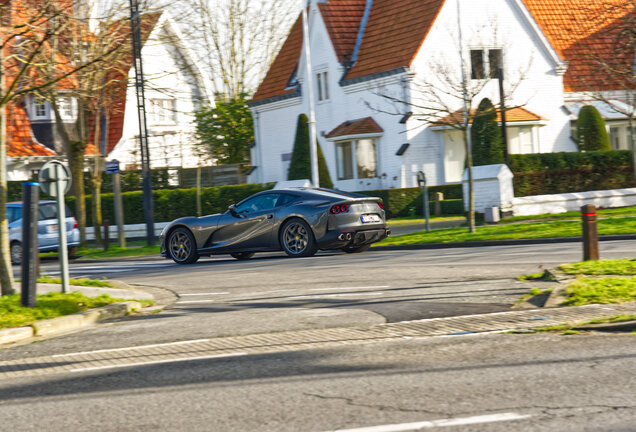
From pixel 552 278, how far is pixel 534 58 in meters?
26.2

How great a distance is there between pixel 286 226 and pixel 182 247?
2.53 meters

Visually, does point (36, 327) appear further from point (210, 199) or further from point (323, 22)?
point (323, 22)

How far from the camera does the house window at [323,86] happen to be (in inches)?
1475

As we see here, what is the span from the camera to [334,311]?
9.64 meters

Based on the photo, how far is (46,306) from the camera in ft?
34.7

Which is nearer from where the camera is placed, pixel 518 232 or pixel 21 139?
pixel 518 232

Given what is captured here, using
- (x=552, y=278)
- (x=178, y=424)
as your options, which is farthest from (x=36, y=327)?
(x=552, y=278)

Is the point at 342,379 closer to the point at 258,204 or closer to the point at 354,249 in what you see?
the point at 258,204

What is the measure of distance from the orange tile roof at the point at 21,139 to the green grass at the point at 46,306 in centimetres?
2821

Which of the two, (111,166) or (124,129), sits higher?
(124,129)

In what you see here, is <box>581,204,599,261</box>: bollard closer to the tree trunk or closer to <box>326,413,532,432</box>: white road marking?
<box>326,413,532,432</box>: white road marking

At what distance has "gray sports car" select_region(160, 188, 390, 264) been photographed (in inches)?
678

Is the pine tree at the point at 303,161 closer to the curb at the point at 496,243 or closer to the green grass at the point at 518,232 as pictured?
the green grass at the point at 518,232

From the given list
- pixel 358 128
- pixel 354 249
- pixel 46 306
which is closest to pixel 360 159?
pixel 358 128
